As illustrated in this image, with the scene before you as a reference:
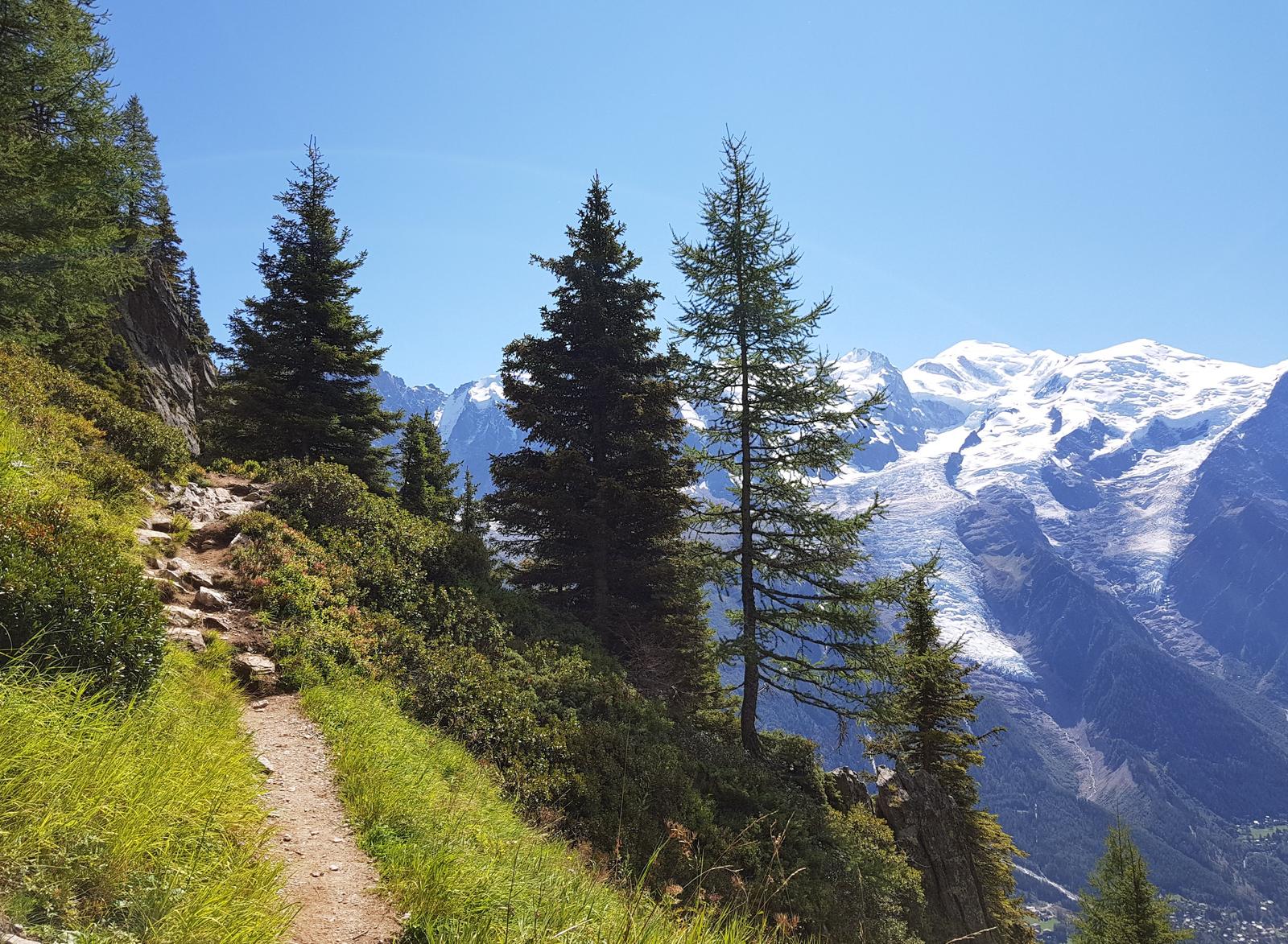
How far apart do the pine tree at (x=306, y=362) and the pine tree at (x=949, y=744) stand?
76.7ft

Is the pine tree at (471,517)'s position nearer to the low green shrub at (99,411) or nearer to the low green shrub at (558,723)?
the low green shrub at (558,723)

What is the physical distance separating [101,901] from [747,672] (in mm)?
16111

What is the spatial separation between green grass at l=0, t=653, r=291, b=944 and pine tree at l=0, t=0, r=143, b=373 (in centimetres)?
1638

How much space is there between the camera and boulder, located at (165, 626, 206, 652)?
27.8 ft

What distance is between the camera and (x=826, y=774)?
19.4m

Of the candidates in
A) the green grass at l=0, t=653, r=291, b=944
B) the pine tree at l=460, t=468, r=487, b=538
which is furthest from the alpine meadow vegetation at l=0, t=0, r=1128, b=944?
the pine tree at l=460, t=468, r=487, b=538

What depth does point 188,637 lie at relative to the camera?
340 inches

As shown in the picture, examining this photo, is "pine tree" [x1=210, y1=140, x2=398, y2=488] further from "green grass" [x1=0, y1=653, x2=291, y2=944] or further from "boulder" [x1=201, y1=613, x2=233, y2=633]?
"green grass" [x1=0, y1=653, x2=291, y2=944]

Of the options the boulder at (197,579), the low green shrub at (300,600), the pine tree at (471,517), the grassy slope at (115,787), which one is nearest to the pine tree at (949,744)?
the pine tree at (471,517)

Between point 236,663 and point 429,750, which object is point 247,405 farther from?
point 429,750

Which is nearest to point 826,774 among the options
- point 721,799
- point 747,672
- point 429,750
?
point 747,672

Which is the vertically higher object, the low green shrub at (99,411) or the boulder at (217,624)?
the low green shrub at (99,411)

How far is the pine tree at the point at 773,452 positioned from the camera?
55.2ft

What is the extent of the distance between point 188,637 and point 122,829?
617 centimetres
